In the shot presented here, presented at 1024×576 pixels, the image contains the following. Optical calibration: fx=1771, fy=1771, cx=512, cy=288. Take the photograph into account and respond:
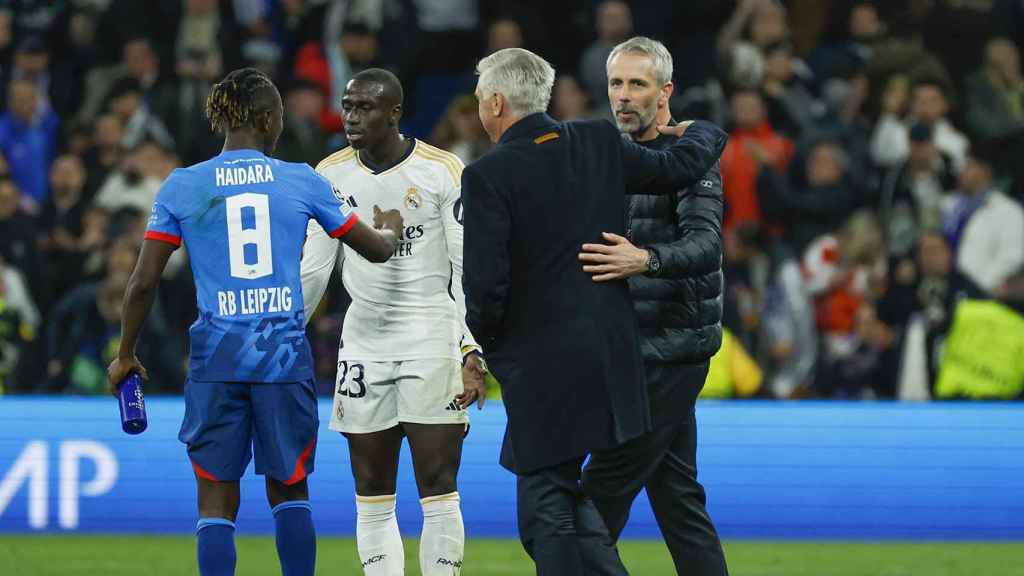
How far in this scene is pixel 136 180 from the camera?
14.4 meters

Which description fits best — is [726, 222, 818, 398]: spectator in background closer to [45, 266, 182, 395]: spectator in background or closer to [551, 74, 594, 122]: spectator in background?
[551, 74, 594, 122]: spectator in background

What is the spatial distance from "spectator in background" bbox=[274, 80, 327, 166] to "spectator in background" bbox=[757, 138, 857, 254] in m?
3.65

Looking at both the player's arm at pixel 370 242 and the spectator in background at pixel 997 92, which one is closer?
the player's arm at pixel 370 242

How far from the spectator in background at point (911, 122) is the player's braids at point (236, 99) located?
8754 millimetres

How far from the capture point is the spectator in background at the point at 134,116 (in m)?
14.9

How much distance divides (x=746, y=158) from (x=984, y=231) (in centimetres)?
197

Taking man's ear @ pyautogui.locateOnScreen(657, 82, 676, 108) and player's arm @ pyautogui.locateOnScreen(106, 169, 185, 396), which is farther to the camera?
man's ear @ pyautogui.locateOnScreen(657, 82, 676, 108)

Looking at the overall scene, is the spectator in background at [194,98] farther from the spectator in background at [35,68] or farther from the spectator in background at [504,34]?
the spectator in background at [504,34]

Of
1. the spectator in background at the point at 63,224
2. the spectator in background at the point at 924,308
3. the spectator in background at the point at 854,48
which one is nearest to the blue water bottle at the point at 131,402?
the spectator in background at the point at 924,308

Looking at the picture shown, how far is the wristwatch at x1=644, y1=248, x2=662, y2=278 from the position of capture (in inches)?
248

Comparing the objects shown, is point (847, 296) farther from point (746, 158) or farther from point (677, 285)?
point (677, 285)

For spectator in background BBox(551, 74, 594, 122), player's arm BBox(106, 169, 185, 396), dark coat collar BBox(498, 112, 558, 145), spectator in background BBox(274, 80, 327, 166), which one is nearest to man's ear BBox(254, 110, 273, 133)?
player's arm BBox(106, 169, 185, 396)

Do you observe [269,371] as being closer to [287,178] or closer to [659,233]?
[287,178]

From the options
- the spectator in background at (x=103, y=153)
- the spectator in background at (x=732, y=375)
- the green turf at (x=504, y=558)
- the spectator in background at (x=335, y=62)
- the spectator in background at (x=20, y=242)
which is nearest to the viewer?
the green turf at (x=504, y=558)
